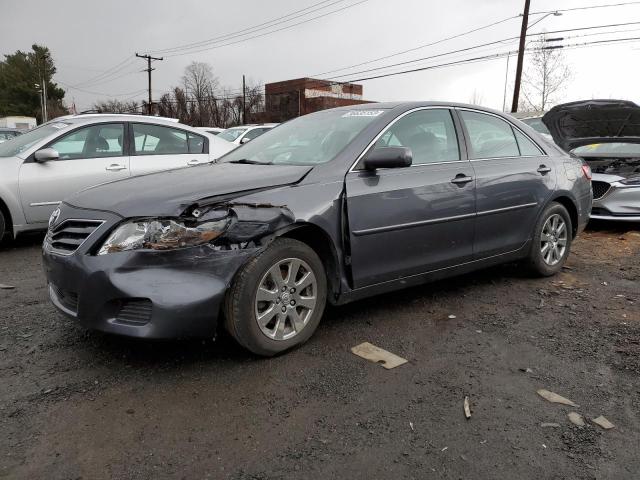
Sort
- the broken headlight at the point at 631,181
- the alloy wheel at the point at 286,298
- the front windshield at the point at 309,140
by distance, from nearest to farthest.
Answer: the alloy wheel at the point at 286,298
the front windshield at the point at 309,140
the broken headlight at the point at 631,181

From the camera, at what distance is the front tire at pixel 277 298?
2908mm

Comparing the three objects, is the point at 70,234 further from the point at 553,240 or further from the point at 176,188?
the point at 553,240

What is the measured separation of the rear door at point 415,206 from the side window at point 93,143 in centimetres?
416

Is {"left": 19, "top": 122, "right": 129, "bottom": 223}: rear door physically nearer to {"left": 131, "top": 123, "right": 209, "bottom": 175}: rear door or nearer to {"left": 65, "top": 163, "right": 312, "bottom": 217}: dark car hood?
{"left": 131, "top": 123, "right": 209, "bottom": 175}: rear door

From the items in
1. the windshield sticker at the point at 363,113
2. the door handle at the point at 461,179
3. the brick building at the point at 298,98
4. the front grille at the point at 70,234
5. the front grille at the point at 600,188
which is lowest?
the front grille at the point at 70,234

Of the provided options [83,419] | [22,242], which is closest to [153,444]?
[83,419]

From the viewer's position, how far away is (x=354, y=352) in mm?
3291

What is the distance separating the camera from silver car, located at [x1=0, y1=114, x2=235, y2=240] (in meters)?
5.85

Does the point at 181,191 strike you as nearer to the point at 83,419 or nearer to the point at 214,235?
the point at 214,235

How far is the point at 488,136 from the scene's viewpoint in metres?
4.46

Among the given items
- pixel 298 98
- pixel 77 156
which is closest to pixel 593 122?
pixel 77 156

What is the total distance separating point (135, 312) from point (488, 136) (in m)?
3.20

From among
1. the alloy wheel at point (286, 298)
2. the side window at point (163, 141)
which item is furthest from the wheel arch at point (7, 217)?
the alloy wheel at point (286, 298)

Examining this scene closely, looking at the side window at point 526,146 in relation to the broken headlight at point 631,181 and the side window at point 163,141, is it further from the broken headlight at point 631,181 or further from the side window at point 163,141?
the side window at point 163,141
